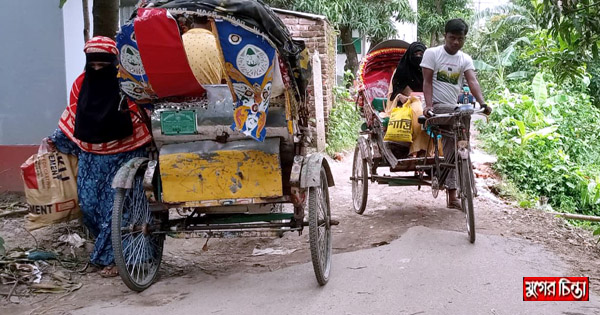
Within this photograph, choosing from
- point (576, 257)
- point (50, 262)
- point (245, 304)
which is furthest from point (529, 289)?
point (50, 262)

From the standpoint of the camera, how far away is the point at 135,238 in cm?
452

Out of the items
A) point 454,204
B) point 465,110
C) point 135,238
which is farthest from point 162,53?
point 454,204

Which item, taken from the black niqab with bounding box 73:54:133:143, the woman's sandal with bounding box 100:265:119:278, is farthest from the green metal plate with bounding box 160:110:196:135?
the woman's sandal with bounding box 100:265:119:278

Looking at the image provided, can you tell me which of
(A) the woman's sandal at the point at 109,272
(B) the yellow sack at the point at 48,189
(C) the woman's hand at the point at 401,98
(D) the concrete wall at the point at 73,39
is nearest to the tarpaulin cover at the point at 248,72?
(A) the woman's sandal at the point at 109,272

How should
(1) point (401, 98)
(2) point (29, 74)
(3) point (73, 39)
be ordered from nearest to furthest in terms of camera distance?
(1) point (401, 98)
(2) point (29, 74)
(3) point (73, 39)

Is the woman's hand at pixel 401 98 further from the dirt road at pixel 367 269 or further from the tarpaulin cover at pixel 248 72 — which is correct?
the tarpaulin cover at pixel 248 72

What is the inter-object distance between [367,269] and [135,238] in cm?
187

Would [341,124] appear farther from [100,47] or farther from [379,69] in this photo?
[100,47]

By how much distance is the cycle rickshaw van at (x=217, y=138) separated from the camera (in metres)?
3.90

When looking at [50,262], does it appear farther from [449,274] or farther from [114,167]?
[449,274]

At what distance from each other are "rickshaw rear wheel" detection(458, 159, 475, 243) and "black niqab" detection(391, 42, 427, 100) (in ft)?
5.45

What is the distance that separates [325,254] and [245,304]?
876 millimetres

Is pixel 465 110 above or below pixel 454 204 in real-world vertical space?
above

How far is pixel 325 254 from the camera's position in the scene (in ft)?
15.2
